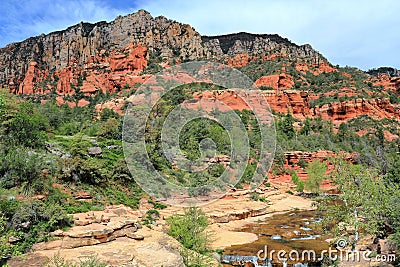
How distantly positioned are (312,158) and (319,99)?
103 feet

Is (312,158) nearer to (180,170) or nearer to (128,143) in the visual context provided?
(180,170)

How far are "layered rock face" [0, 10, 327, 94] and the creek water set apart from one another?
67.2m

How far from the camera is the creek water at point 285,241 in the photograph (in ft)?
47.1

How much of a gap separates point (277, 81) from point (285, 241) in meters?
63.9

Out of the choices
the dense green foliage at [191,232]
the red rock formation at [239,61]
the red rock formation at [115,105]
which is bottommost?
the dense green foliage at [191,232]

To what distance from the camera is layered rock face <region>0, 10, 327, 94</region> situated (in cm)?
8769

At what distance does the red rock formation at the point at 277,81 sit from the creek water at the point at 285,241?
182 feet

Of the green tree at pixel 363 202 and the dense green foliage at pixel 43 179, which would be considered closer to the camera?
the green tree at pixel 363 202

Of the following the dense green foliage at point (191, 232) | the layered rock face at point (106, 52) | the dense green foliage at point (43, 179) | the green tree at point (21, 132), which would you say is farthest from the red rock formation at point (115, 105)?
the dense green foliage at point (191, 232)

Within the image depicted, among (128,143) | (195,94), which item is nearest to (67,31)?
(195,94)

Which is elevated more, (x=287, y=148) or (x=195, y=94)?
(x=195, y=94)

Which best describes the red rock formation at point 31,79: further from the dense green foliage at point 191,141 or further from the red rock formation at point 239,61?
the red rock formation at point 239,61

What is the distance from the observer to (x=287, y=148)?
169 feet

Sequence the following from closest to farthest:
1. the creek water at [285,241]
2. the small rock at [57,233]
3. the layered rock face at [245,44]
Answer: the small rock at [57,233], the creek water at [285,241], the layered rock face at [245,44]
